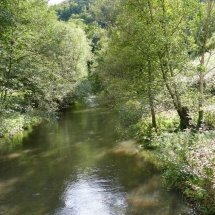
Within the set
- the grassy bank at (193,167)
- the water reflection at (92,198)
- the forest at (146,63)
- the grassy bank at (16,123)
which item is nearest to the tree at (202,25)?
the forest at (146,63)

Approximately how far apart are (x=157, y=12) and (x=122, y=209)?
34.8 ft

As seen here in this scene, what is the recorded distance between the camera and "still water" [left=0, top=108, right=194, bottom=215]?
8.31 metres

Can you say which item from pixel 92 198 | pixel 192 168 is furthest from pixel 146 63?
pixel 92 198

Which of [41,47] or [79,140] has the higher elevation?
[41,47]

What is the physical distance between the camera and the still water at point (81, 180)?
831cm

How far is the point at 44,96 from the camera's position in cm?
1611

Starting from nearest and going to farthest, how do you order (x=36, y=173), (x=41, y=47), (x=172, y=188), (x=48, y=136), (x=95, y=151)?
(x=172, y=188) → (x=36, y=173) → (x=95, y=151) → (x=41, y=47) → (x=48, y=136)

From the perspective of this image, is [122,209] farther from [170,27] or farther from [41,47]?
[41,47]

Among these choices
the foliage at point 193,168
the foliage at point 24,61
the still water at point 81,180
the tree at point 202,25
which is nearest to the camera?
the foliage at point 193,168

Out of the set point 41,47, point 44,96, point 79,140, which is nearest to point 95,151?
point 79,140

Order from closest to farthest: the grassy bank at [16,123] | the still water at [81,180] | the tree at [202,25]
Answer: the still water at [81,180] < the tree at [202,25] < the grassy bank at [16,123]

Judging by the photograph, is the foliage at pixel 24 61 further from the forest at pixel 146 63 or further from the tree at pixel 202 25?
the tree at pixel 202 25

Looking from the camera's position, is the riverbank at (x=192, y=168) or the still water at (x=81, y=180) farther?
the still water at (x=81, y=180)

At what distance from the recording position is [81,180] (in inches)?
420
